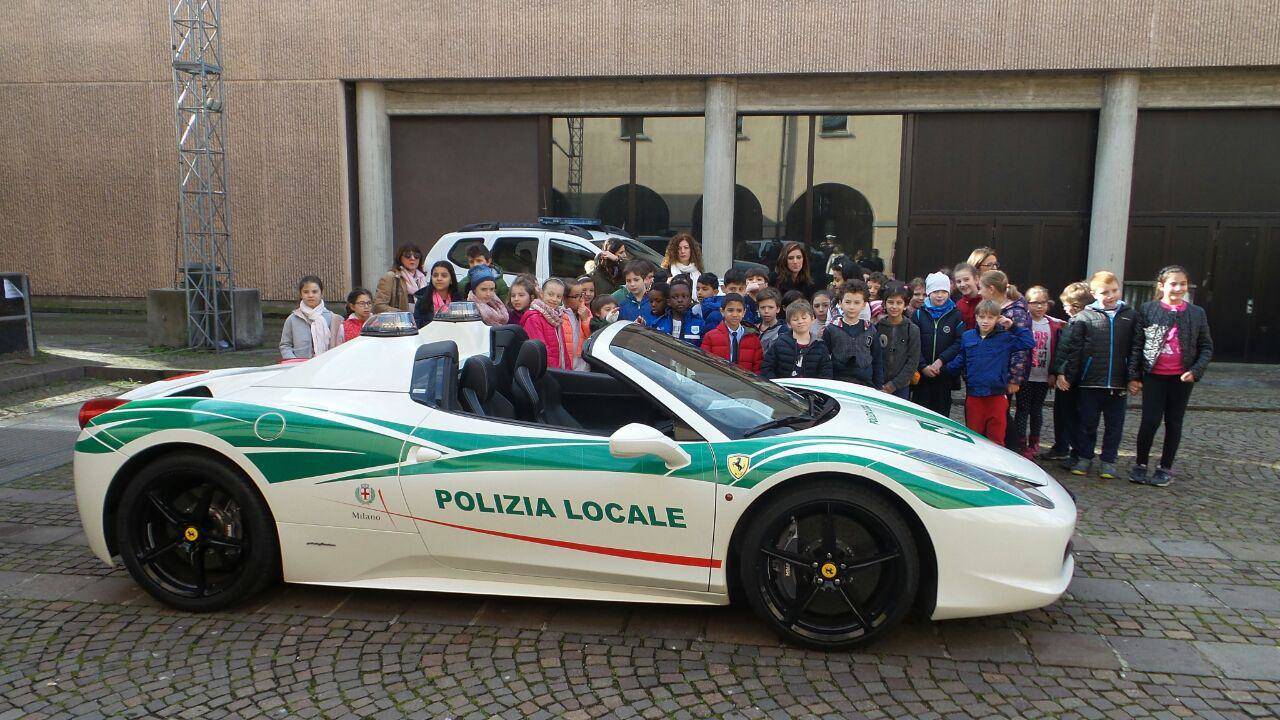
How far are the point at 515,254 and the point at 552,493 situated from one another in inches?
315

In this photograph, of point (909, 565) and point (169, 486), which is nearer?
point (909, 565)

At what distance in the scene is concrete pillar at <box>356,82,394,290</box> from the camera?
16.2 meters

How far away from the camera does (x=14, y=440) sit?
8102mm

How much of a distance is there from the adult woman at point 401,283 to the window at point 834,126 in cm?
811

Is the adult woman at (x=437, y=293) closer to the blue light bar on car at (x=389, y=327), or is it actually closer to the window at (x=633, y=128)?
the blue light bar on car at (x=389, y=327)

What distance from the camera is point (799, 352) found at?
6.60 metres

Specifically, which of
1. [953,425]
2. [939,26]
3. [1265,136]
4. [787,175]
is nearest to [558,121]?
[787,175]

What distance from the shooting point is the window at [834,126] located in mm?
15281

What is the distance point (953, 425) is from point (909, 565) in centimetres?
130

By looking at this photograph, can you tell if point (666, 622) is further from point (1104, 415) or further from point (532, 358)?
point (1104, 415)

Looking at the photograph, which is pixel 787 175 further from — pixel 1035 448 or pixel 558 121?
pixel 1035 448

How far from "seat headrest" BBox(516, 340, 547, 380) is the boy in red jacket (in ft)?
8.14

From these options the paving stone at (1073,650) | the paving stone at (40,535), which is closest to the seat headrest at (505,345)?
the paving stone at (1073,650)

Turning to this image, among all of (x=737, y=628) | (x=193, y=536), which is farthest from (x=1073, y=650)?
(x=193, y=536)
